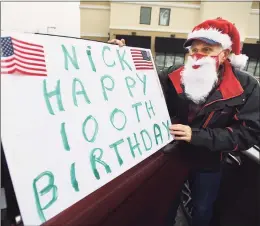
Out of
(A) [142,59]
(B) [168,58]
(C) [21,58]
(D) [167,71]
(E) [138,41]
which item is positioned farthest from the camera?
(B) [168,58]

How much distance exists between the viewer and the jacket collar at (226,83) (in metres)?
1.13

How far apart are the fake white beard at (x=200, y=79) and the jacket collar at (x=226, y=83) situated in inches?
1.3

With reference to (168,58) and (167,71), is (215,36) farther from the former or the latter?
(168,58)

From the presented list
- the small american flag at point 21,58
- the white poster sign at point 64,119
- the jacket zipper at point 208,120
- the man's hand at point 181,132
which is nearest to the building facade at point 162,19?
the jacket zipper at point 208,120

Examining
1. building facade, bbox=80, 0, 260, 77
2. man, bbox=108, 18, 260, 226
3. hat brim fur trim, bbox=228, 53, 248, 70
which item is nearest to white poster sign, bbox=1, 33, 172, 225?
man, bbox=108, 18, 260, 226

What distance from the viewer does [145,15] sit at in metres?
11.3

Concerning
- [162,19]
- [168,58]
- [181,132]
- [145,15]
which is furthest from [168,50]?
[181,132]

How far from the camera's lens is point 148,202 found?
3.36 feet

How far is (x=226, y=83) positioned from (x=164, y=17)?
11.1 meters

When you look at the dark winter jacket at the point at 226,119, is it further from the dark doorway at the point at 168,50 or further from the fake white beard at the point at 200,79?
the dark doorway at the point at 168,50

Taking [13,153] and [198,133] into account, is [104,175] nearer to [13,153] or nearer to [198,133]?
[13,153]

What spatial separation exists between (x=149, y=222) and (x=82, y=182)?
54 centimetres

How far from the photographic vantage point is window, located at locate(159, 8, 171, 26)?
11.3 m

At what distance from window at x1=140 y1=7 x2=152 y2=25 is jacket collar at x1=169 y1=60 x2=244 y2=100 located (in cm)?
1081
